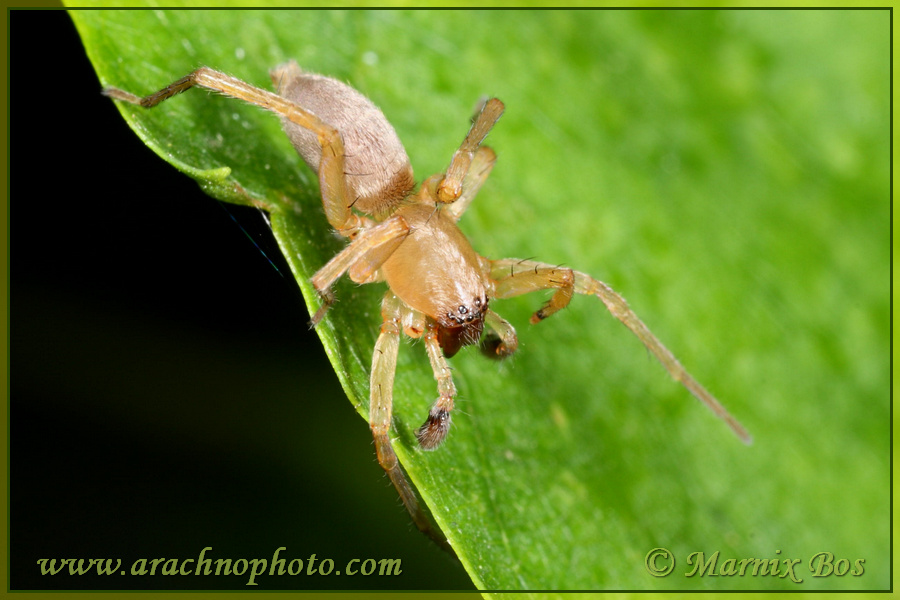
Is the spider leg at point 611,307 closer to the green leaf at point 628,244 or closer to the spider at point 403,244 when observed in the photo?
the spider at point 403,244

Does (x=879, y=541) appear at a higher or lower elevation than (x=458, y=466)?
lower

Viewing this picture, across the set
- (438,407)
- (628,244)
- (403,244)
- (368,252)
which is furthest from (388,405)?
(628,244)

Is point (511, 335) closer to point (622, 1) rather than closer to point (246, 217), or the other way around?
point (246, 217)

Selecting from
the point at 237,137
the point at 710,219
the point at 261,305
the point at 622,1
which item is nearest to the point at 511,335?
the point at 261,305

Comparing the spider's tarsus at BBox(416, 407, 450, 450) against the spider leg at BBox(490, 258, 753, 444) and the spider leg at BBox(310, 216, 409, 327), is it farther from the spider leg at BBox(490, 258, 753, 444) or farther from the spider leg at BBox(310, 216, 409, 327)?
the spider leg at BBox(490, 258, 753, 444)
